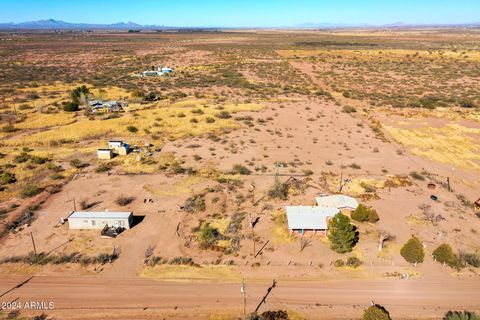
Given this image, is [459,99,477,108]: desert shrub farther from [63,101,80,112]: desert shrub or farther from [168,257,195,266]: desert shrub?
[63,101,80,112]: desert shrub

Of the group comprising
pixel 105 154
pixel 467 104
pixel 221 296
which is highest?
pixel 467 104

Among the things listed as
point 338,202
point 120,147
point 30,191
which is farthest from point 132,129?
point 338,202

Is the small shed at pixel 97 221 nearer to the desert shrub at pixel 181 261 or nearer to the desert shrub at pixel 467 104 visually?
the desert shrub at pixel 181 261

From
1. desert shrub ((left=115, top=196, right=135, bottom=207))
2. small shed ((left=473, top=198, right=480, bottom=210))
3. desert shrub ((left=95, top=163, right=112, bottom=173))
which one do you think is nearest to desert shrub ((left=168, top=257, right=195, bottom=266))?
desert shrub ((left=115, top=196, right=135, bottom=207))

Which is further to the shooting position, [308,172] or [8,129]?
[8,129]

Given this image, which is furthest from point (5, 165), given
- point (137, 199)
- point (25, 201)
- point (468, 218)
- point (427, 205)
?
point (468, 218)

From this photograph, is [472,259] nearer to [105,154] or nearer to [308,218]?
[308,218]
